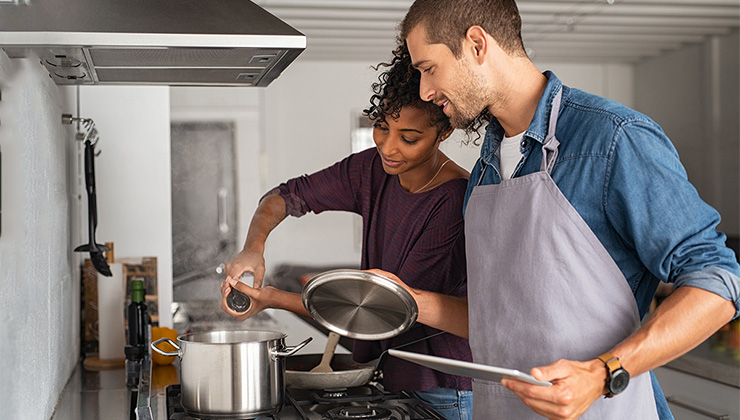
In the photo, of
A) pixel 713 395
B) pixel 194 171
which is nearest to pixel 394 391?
pixel 713 395

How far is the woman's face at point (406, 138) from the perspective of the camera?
5.47 feet

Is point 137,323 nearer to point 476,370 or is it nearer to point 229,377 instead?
point 229,377

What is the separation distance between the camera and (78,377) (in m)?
1.96

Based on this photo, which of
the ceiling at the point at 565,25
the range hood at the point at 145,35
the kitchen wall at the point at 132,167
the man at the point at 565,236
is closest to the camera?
the man at the point at 565,236

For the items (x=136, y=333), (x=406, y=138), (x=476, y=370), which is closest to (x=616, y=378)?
(x=476, y=370)

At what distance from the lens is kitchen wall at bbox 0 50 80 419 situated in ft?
3.66

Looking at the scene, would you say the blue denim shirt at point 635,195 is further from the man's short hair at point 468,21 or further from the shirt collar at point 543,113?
the man's short hair at point 468,21

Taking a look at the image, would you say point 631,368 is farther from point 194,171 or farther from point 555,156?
point 194,171

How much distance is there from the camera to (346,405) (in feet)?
4.98

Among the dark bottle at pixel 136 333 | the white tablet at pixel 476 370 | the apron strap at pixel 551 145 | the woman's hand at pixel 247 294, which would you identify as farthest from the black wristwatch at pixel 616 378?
the dark bottle at pixel 136 333

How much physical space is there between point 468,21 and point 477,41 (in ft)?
0.13

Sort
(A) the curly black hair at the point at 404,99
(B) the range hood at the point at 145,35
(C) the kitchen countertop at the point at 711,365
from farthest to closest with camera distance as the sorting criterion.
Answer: (C) the kitchen countertop at the point at 711,365, (A) the curly black hair at the point at 404,99, (B) the range hood at the point at 145,35

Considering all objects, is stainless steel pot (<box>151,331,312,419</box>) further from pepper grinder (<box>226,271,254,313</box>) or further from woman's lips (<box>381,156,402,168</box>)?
woman's lips (<box>381,156,402,168</box>)

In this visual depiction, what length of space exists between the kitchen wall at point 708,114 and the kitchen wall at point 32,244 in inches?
166
